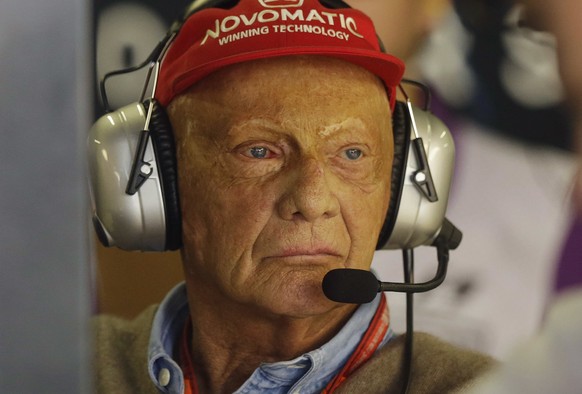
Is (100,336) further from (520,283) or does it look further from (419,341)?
(520,283)

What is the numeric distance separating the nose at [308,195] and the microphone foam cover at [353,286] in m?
0.11

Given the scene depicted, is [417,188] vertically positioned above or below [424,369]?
above

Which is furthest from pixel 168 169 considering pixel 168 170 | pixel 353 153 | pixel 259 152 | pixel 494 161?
pixel 494 161

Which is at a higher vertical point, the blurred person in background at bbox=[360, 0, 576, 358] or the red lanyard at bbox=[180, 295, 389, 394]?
the blurred person in background at bbox=[360, 0, 576, 358]

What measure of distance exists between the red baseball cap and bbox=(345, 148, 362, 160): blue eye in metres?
0.11

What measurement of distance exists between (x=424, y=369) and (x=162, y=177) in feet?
1.45

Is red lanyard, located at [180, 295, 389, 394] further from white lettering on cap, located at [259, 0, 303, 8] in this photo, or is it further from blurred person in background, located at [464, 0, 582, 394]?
white lettering on cap, located at [259, 0, 303, 8]

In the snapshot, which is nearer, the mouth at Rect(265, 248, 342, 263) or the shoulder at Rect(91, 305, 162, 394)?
the mouth at Rect(265, 248, 342, 263)

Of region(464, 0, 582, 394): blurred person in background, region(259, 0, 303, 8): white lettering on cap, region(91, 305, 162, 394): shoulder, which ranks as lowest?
region(91, 305, 162, 394): shoulder

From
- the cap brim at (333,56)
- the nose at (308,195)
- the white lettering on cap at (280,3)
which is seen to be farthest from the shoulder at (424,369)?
the white lettering on cap at (280,3)

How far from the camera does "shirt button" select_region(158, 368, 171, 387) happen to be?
3.76ft

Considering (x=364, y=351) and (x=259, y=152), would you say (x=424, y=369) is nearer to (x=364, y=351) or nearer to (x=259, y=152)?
(x=364, y=351)

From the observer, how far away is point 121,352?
131cm

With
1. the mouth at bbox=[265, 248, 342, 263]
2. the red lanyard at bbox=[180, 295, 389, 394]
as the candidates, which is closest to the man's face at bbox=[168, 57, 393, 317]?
the mouth at bbox=[265, 248, 342, 263]
